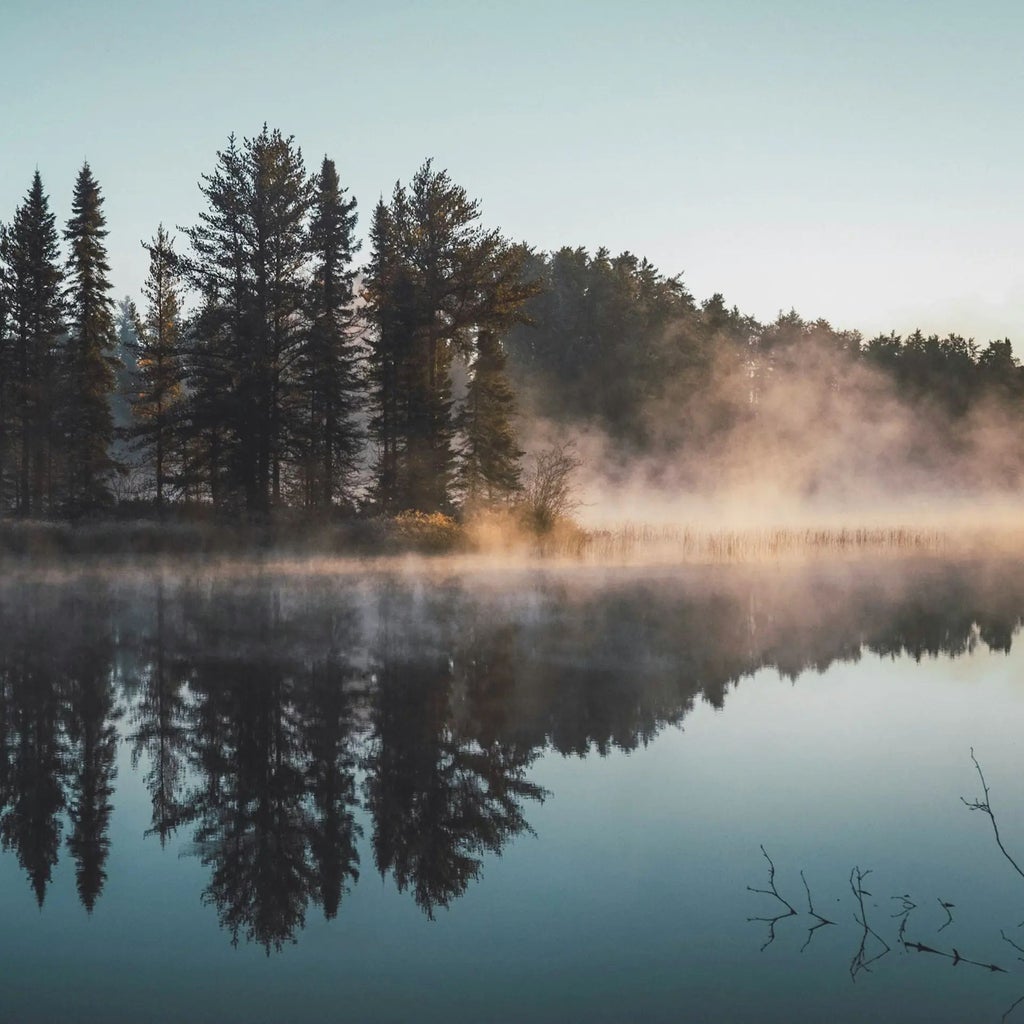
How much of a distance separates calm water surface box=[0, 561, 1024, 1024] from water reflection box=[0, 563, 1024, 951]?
56 mm

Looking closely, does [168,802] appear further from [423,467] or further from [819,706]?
[423,467]

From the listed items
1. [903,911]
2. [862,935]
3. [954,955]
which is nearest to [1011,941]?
[954,955]

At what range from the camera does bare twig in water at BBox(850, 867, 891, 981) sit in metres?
6.56

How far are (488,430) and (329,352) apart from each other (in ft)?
21.7

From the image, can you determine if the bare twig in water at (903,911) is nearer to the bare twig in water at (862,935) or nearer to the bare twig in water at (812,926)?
the bare twig in water at (862,935)

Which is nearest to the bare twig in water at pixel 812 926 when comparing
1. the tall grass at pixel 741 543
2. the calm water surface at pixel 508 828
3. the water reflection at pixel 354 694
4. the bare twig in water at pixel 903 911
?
the calm water surface at pixel 508 828

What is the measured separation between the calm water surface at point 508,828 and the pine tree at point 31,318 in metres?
32.2

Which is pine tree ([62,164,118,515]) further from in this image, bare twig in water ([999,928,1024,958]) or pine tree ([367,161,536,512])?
bare twig in water ([999,928,1024,958])

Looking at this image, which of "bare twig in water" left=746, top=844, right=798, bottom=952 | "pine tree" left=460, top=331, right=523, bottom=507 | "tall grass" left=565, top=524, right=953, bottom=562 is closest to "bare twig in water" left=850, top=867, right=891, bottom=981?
"bare twig in water" left=746, top=844, right=798, bottom=952

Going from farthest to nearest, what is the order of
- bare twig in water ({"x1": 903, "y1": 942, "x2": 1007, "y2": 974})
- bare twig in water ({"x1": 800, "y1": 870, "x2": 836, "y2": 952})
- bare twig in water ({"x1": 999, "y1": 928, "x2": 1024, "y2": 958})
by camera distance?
1. bare twig in water ({"x1": 800, "y1": 870, "x2": 836, "y2": 952})
2. bare twig in water ({"x1": 999, "y1": 928, "x2": 1024, "y2": 958})
3. bare twig in water ({"x1": 903, "y1": 942, "x2": 1007, "y2": 974})

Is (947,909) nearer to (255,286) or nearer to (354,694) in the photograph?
(354,694)

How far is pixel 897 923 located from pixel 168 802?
19.7 ft

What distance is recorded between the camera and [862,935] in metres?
6.93

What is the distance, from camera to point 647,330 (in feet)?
237
